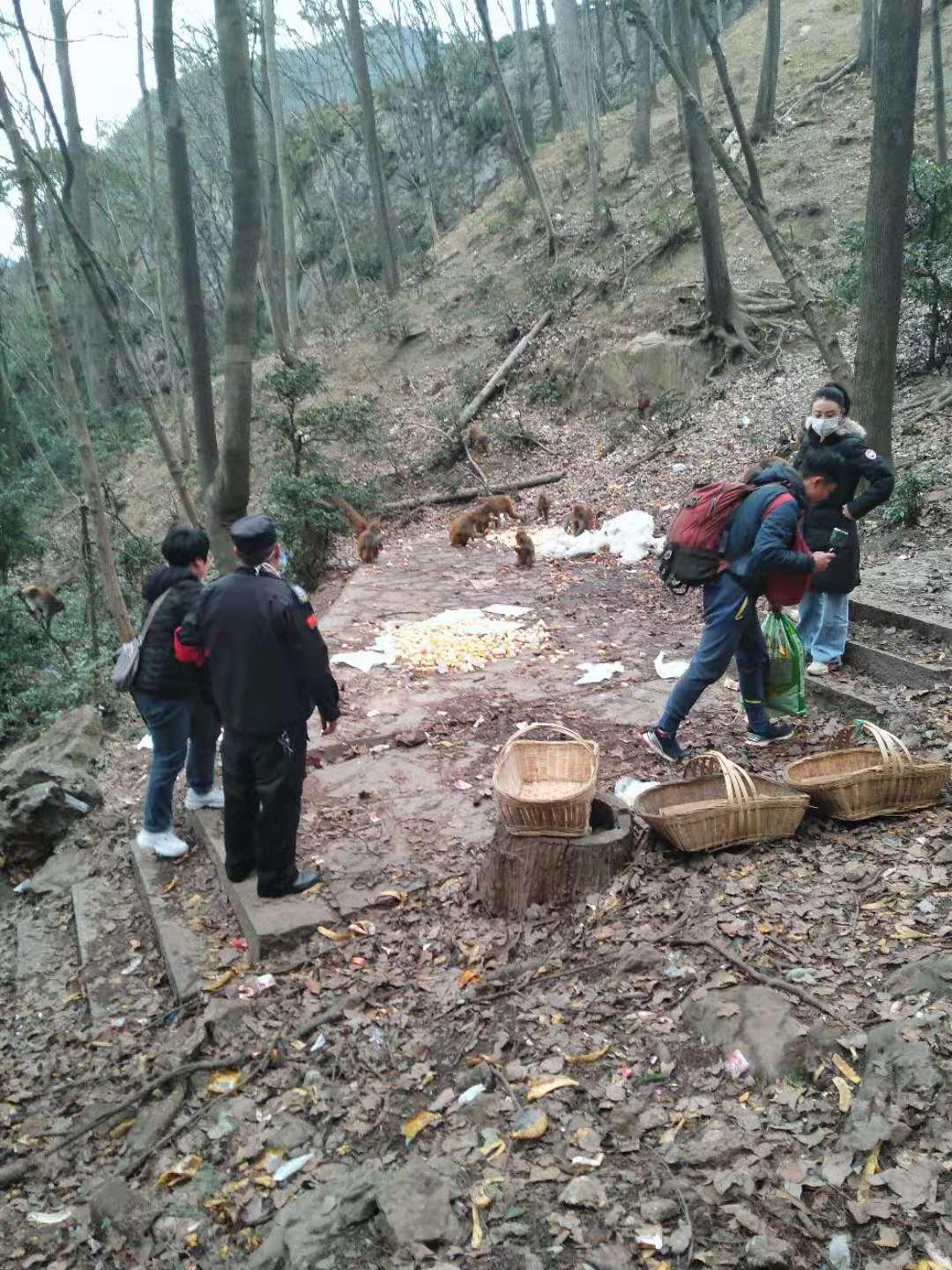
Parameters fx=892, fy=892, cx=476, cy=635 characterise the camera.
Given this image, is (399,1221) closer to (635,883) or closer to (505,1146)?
(505,1146)

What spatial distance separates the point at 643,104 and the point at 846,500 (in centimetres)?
2386

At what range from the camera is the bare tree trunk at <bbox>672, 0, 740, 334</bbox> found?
15438 millimetres

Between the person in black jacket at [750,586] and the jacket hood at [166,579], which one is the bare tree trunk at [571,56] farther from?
the jacket hood at [166,579]

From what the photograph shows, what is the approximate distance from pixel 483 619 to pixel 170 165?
5.73 metres

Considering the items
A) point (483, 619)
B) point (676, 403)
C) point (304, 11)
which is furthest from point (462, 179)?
point (483, 619)

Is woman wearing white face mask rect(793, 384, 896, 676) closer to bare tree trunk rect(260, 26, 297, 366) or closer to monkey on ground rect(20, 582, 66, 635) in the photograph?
monkey on ground rect(20, 582, 66, 635)

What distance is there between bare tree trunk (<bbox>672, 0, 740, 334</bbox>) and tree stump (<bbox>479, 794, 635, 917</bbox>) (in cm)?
1430

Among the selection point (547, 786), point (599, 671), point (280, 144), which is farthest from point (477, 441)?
point (547, 786)

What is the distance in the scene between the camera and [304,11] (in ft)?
132

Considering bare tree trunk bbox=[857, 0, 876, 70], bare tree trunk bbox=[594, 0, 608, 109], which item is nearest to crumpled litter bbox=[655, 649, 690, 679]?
bare tree trunk bbox=[857, 0, 876, 70]

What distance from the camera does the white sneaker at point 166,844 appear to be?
5.55m

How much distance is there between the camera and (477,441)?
19094 mm

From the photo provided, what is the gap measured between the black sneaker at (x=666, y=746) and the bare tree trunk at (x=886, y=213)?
18.2ft

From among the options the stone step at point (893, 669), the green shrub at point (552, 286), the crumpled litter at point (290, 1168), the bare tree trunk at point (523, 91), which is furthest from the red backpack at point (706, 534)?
the bare tree trunk at point (523, 91)
